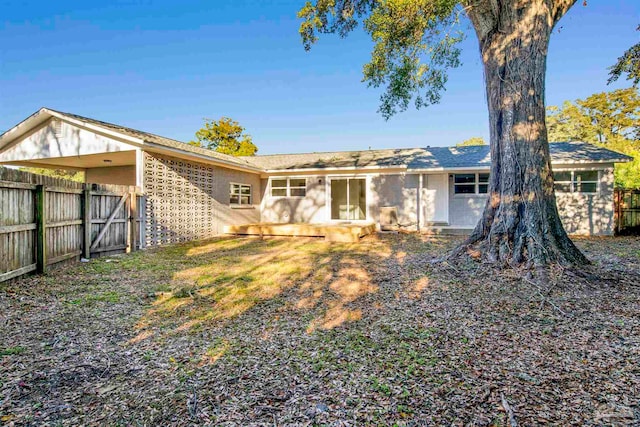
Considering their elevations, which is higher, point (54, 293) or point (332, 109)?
point (332, 109)

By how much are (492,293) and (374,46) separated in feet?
23.9

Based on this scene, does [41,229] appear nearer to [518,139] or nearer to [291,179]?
[518,139]

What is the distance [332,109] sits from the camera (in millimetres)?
20406

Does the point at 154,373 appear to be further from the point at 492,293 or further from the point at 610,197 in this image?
the point at 610,197

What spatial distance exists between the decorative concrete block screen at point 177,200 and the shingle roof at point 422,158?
13.4ft

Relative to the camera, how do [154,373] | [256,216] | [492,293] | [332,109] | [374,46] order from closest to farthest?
[154,373], [492,293], [374,46], [256,216], [332,109]

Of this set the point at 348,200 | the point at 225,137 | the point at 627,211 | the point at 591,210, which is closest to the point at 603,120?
the point at 627,211

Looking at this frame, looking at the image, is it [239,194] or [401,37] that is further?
[239,194]

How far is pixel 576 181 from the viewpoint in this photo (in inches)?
473

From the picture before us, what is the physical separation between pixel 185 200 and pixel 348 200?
6.82 metres

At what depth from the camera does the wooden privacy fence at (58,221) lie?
16.0 ft

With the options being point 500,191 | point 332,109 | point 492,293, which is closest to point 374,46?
point 500,191

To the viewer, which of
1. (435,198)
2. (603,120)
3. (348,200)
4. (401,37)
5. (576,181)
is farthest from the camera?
(603,120)

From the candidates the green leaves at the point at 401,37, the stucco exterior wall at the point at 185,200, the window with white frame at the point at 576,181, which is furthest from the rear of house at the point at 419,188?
the green leaves at the point at 401,37
